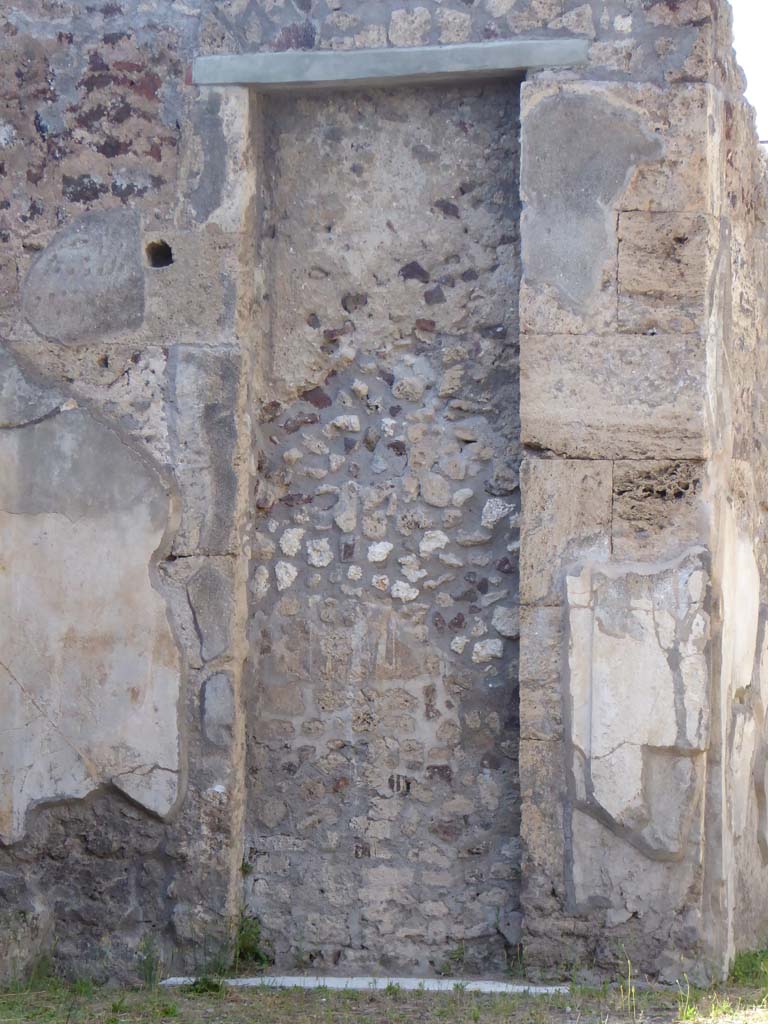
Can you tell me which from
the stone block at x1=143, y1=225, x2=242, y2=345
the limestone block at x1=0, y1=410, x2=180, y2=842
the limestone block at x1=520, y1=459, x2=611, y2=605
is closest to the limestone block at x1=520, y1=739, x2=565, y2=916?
the limestone block at x1=520, y1=459, x2=611, y2=605

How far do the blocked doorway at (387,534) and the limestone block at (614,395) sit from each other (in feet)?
0.69

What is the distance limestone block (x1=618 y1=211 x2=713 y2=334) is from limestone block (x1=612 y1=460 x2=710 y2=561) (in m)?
0.43

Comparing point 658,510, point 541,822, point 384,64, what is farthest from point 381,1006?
point 384,64

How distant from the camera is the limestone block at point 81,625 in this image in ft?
14.9

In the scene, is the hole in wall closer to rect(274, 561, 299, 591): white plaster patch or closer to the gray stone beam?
the gray stone beam

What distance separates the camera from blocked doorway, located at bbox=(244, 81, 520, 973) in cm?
455

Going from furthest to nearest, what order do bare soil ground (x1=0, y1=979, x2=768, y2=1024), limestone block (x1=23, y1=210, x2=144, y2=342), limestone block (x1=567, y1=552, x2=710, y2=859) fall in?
limestone block (x1=23, y1=210, x2=144, y2=342)
limestone block (x1=567, y1=552, x2=710, y2=859)
bare soil ground (x1=0, y1=979, x2=768, y2=1024)

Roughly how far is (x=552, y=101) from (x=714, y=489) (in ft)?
4.17

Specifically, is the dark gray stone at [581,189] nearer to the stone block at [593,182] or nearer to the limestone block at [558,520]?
the stone block at [593,182]

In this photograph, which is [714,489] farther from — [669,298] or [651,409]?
[669,298]

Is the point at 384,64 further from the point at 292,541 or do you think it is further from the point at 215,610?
the point at 215,610

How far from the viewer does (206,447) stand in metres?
4.58

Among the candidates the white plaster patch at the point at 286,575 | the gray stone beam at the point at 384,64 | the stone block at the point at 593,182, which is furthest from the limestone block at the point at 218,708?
the gray stone beam at the point at 384,64

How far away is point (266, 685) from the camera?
15.4ft
